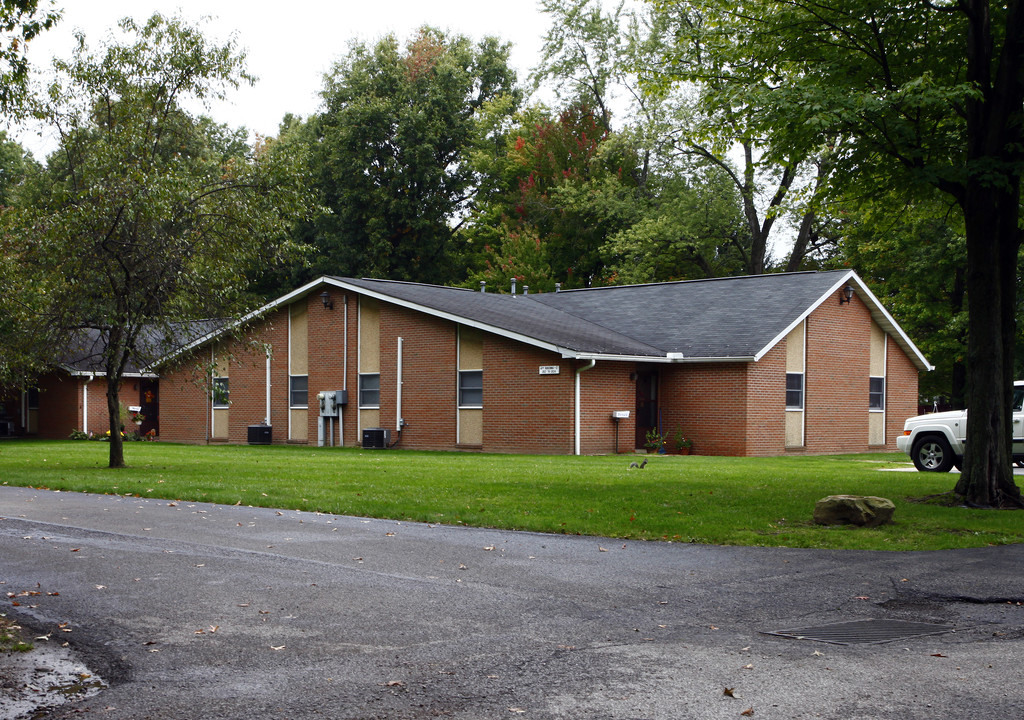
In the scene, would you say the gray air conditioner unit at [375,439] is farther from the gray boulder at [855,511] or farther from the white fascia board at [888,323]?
the gray boulder at [855,511]

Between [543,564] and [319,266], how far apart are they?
154ft

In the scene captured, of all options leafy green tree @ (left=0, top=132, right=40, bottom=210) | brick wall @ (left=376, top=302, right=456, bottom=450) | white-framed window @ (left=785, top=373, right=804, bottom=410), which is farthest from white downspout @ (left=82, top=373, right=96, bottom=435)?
white-framed window @ (left=785, top=373, right=804, bottom=410)

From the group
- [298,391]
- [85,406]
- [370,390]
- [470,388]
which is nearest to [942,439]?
[470,388]

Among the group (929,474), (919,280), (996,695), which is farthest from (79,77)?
(919,280)

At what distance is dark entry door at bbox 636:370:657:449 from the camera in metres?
30.0

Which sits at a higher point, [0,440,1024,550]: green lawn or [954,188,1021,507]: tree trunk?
[954,188,1021,507]: tree trunk

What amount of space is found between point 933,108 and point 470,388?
16939 mm

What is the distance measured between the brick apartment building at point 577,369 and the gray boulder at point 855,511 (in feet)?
47.8

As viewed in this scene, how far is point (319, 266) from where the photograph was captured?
54.9m

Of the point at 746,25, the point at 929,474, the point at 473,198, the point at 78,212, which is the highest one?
the point at 473,198

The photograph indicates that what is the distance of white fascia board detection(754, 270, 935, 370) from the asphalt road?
17979mm

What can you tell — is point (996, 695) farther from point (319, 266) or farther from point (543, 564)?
point (319, 266)

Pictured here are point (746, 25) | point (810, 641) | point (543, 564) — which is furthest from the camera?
point (746, 25)

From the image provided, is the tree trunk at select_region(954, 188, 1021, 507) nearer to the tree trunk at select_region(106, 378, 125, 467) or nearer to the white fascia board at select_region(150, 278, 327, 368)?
the white fascia board at select_region(150, 278, 327, 368)
